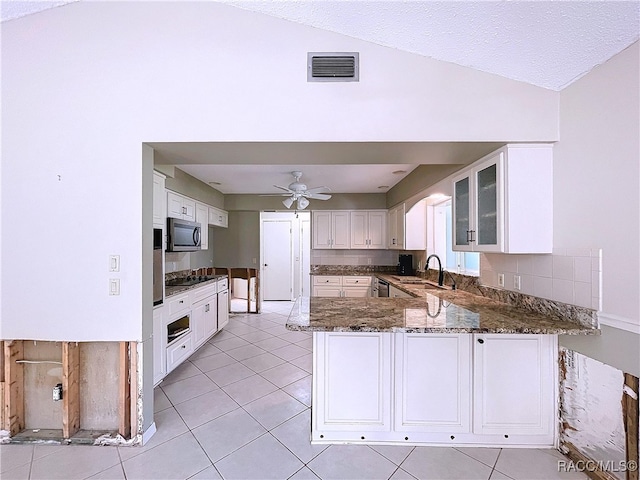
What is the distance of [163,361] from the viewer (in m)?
2.76

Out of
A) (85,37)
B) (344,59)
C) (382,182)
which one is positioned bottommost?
(382,182)

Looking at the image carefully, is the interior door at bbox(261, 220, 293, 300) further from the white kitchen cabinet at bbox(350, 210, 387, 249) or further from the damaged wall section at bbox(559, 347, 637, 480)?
the damaged wall section at bbox(559, 347, 637, 480)

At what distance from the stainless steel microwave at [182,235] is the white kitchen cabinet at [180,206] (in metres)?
0.13

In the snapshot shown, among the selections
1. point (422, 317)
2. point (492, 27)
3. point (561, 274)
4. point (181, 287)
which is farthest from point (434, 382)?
point (181, 287)

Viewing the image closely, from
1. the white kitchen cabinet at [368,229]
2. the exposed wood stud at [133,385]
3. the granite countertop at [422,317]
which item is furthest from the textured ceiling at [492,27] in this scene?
the white kitchen cabinet at [368,229]

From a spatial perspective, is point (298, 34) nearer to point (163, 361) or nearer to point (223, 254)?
point (163, 361)

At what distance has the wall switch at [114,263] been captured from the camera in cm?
194

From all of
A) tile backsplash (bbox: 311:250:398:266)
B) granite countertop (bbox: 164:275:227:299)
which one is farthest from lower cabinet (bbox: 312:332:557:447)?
tile backsplash (bbox: 311:250:398:266)

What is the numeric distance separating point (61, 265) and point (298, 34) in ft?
7.38

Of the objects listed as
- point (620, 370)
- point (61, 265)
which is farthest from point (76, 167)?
point (620, 370)

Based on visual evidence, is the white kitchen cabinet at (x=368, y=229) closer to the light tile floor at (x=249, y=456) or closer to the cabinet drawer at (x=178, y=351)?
the cabinet drawer at (x=178, y=351)

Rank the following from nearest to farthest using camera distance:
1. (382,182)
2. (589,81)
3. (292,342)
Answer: (589,81) → (292,342) → (382,182)

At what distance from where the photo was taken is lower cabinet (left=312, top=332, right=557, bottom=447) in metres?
1.92

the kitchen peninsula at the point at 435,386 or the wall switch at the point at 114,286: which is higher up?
the wall switch at the point at 114,286
